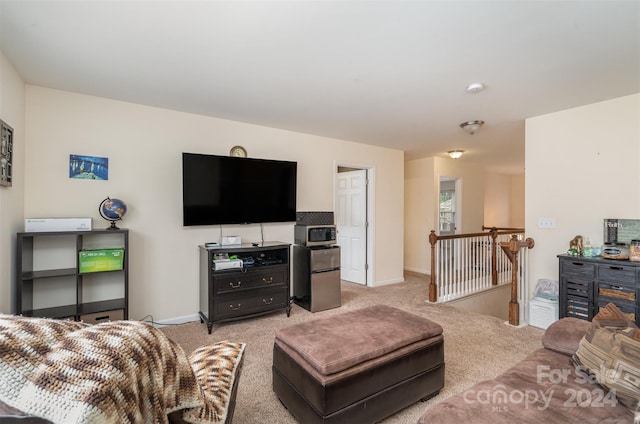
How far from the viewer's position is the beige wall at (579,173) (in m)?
2.92

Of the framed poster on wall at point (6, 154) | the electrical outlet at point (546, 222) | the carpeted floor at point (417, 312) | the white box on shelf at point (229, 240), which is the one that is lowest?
the carpeted floor at point (417, 312)

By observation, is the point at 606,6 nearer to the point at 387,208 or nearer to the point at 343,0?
the point at 343,0

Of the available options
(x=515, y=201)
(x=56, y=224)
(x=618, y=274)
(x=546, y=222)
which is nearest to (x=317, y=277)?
(x=56, y=224)

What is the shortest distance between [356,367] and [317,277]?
2152 millimetres

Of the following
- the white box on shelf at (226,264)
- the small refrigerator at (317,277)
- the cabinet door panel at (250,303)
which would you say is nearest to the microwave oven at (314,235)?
the small refrigerator at (317,277)

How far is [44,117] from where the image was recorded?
2711 mm

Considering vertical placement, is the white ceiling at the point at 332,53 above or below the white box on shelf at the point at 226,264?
above

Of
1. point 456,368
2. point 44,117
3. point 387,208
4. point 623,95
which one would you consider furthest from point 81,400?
point 387,208

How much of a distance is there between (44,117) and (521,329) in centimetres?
528

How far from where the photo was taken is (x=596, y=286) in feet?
9.29

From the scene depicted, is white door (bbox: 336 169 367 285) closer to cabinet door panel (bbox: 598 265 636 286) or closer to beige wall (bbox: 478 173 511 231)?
cabinet door panel (bbox: 598 265 636 286)

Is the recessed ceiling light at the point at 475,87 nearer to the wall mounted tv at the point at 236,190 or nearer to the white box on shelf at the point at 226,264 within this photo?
the wall mounted tv at the point at 236,190

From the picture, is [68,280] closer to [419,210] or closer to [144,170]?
[144,170]

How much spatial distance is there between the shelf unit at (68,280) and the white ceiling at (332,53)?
4.62 feet
